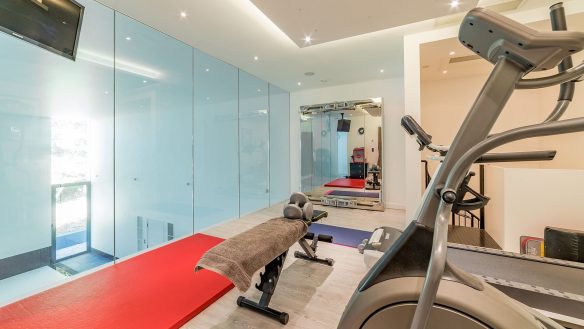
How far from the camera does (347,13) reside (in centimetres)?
262

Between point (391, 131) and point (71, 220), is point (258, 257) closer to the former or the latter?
point (71, 220)

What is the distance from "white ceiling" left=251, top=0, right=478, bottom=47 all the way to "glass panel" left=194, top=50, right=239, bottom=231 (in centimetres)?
191

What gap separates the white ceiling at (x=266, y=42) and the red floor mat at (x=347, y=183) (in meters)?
2.38

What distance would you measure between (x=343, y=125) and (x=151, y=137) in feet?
13.8

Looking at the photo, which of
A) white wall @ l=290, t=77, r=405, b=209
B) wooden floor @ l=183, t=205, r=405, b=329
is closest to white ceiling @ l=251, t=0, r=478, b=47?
white wall @ l=290, t=77, r=405, b=209

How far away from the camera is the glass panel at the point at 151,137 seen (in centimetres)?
305

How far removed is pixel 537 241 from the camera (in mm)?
2260

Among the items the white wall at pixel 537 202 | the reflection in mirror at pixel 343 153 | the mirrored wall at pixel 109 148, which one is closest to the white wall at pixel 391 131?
the reflection in mirror at pixel 343 153

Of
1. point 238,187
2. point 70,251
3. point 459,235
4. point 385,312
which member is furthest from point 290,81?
point 385,312

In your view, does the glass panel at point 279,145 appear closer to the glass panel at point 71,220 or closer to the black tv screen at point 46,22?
the glass panel at point 71,220

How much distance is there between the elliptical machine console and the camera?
2.34ft

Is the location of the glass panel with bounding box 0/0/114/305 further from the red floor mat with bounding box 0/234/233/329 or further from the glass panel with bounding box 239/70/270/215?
the glass panel with bounding box 239/70/270/215

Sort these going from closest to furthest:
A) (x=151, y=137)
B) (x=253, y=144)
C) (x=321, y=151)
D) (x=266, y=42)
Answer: (x=151, y=137) → (x=266, y=42) → (x=253, y=144) → (x=321, y=151)

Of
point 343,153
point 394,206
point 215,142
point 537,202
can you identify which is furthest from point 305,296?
point 343,153
